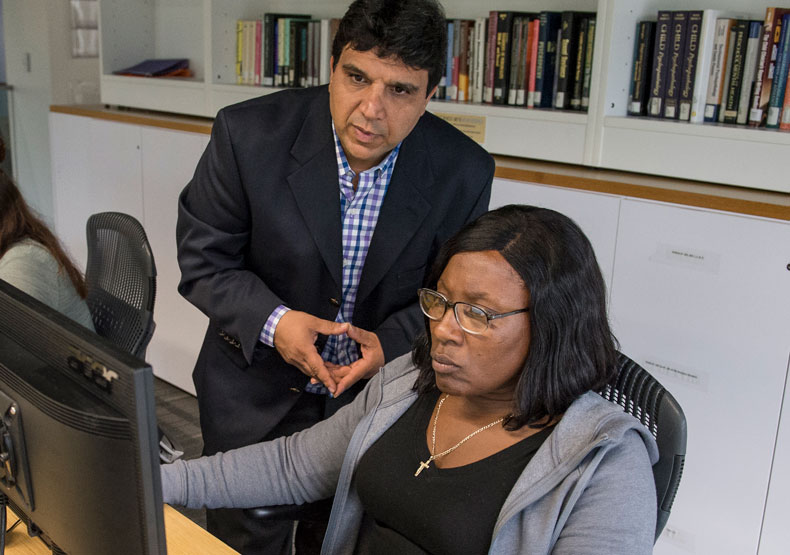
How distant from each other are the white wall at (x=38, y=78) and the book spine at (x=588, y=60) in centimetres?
371

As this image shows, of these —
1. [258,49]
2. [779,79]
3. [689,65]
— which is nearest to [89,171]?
[258,49]

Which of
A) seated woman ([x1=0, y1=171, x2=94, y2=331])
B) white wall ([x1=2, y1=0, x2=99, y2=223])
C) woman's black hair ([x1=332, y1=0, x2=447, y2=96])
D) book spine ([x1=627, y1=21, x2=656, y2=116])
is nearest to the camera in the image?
woman's black hair ([x1=332, y1=0, x2=447, y2=96])

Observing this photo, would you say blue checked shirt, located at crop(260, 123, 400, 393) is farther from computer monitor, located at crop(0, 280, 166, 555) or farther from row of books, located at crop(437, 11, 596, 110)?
row of books, located at crop(437, 11, 596, 110)

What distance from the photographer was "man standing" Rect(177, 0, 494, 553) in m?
1.69

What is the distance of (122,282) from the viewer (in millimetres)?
2303

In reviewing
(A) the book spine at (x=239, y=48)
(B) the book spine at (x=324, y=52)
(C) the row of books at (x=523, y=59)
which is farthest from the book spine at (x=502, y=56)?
(A) the book spine at (x=239, y=48)

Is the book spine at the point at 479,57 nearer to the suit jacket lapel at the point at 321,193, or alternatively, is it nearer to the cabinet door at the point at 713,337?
the cabinet door at the point at 713,337

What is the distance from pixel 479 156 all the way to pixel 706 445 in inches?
45.7

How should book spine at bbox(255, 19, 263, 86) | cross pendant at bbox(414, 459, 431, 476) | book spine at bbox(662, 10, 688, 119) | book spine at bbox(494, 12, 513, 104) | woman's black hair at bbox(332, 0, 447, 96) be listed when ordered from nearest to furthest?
1. cross pendant at bbox(414, 459, 431, 476)
2. woman's black hair at bbox(332, 0, 447, 96)
3. book spine at bbox(662, 10, 688, 119)
4. book spine at bbox(494, 12, 513, 104)
5. book spine at bbox(255, 19, 263, 86)

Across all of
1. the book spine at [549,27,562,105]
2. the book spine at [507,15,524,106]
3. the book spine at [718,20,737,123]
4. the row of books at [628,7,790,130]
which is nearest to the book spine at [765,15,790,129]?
the row of books at [628,7,790,130]

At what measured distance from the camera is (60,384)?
891 millimetres

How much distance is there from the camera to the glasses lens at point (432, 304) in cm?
135

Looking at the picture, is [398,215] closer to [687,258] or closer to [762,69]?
[687,258]

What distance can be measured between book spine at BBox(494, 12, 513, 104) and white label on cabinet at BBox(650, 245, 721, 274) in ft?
2.62
